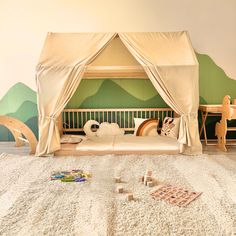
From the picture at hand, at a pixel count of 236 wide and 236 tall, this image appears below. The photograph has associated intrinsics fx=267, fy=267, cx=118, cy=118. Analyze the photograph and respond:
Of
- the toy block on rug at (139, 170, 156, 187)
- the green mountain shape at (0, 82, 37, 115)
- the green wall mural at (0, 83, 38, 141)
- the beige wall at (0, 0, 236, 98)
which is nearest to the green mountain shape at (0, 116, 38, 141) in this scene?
the green wall mural at (0, 83, 38, 141)

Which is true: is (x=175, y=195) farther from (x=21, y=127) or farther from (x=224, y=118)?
(x=21, y=127)

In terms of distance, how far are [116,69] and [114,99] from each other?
0.93 m

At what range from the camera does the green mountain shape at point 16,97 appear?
14.8 feet

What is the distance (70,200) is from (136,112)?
2.52m

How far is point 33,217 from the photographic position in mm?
1921

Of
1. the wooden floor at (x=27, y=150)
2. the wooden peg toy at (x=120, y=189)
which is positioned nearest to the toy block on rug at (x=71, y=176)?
the wooden peg toy at (x=120, y=189)

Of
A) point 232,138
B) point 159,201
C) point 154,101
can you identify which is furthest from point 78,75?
point 232,138

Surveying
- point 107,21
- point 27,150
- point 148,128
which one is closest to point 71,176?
point 27,150

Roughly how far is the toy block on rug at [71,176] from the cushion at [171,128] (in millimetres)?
1647

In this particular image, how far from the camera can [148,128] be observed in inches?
163

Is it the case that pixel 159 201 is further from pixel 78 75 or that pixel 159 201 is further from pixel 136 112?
pixel 136 112

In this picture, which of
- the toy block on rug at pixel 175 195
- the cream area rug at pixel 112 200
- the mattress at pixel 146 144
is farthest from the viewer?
the mattress at pixel 146 144

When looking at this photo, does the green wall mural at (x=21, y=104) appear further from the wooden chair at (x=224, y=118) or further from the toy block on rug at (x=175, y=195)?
the wooden chair at (x=224, y=118)

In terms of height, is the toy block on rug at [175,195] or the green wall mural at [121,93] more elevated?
the green wall mural at [121,93]
